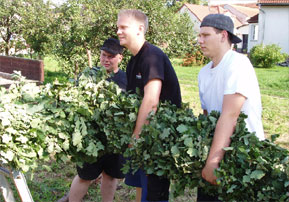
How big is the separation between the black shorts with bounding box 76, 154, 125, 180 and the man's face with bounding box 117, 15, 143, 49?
1253mm

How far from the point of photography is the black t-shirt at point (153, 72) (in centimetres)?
281

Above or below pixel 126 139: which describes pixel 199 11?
above

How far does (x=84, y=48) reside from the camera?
8297 mm

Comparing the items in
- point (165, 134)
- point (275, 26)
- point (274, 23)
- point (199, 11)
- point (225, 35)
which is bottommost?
point (165, 134)

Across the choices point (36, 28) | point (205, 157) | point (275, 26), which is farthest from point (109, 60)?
point (275, 26)

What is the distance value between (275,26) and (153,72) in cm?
3026

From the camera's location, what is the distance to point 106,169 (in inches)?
149

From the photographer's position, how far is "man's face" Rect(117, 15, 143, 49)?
288 cm

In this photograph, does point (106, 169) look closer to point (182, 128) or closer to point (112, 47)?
point (112, 47)

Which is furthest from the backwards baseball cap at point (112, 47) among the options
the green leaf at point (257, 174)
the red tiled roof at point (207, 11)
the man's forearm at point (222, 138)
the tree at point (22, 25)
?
the red tiled roof at point (207, 11)

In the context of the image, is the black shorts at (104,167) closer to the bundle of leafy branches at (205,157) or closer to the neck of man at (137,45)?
the bundle of leafy branches at (205,157)

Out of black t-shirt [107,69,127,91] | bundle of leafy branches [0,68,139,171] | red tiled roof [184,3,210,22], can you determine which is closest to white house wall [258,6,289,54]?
red tiled roof [184,3,210,22]

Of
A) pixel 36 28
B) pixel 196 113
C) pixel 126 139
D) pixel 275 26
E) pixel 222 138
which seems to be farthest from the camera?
pixel 275 26

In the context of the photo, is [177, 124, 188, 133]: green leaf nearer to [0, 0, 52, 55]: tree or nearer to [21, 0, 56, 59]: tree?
[21, 0, 56, 59]: tree
